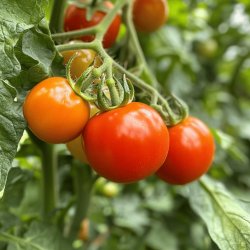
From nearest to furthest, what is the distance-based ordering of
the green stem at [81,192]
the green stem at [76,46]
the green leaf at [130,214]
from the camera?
the green stem at [76,46], the green stem at [81,192], the green leaf at [130,214]

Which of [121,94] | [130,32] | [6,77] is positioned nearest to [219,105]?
[130,32]

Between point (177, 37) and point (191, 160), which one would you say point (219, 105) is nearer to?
point (177, 37)

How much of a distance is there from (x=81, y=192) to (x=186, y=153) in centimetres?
37

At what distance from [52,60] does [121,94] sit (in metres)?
0.13

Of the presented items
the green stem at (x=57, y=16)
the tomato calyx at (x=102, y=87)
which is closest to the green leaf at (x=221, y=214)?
the tomato calyx at (x=102, y=87)

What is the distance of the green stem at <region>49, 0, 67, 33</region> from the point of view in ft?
3.34

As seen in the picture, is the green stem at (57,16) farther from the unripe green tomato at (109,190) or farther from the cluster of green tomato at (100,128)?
the unripe green tomato at (109,190)

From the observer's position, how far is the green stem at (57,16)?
3.34ft

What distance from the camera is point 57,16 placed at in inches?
40.6

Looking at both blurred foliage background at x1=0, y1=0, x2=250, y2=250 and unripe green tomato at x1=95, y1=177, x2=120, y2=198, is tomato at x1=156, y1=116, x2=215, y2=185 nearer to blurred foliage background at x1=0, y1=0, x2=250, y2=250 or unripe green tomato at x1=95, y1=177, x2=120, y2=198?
blurred foliage background at x1=0, y1=0, x2=250, y2=250

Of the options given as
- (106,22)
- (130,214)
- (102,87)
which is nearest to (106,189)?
(130,214)

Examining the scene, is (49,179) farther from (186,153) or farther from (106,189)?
(106,189)

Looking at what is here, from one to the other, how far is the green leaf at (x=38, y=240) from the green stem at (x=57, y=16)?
413 millimetres

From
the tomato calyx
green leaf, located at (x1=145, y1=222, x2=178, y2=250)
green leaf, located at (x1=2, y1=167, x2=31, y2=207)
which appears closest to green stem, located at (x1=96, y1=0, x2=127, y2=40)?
the tomato calyx
